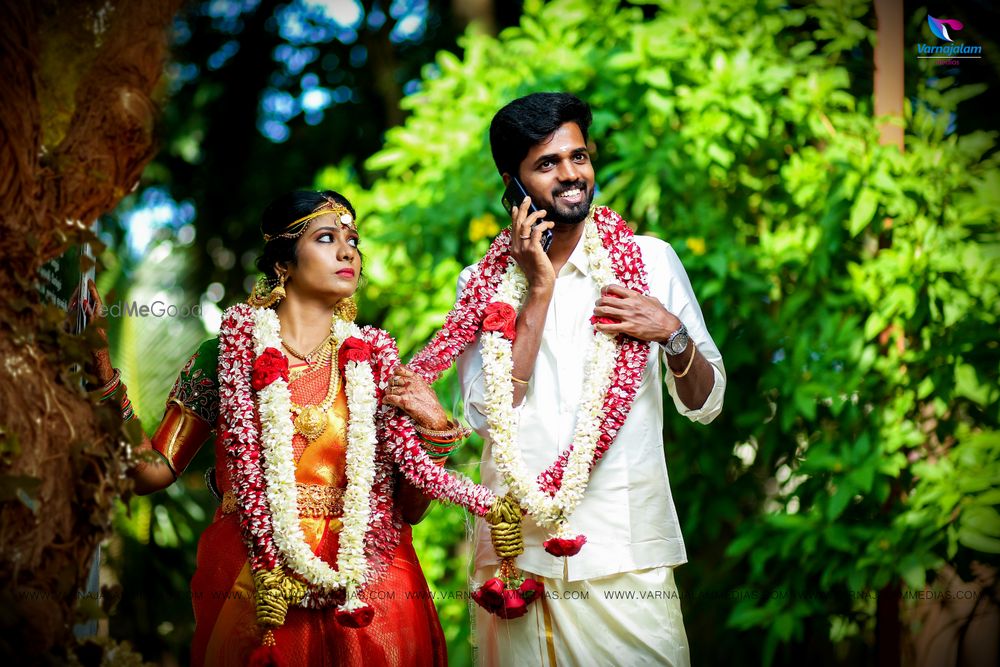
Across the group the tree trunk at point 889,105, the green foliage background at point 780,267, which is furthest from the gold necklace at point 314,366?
the tree trunk at point 889,105

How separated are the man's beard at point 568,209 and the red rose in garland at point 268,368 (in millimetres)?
1037

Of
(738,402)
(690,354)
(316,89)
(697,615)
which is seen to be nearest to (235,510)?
(690,354)

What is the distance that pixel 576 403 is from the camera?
3.60 metres

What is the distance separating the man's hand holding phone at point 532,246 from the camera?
11.8 feet

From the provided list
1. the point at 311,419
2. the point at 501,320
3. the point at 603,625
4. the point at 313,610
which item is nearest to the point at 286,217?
the point at 311,419

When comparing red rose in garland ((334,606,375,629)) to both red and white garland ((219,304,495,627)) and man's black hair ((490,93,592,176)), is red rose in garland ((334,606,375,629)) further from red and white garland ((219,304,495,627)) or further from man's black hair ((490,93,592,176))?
man's black hair ((490,93,592,176))

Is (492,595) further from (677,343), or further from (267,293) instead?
(267,293)

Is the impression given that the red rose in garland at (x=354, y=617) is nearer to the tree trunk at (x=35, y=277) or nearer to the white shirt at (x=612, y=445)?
the white shirt at (x=612, y=445)

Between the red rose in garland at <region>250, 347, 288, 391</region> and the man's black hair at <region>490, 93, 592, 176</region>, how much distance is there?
3.49 ft

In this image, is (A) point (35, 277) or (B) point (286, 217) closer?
(A) point (35, 277)

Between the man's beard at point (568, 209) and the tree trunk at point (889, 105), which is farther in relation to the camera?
the tree trunk at point (889, 105)

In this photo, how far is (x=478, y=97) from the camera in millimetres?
5652

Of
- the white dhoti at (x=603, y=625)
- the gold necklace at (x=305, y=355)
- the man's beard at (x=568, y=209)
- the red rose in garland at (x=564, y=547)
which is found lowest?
the white dhoti at (x=603, y=625)

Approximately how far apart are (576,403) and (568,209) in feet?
2.20
